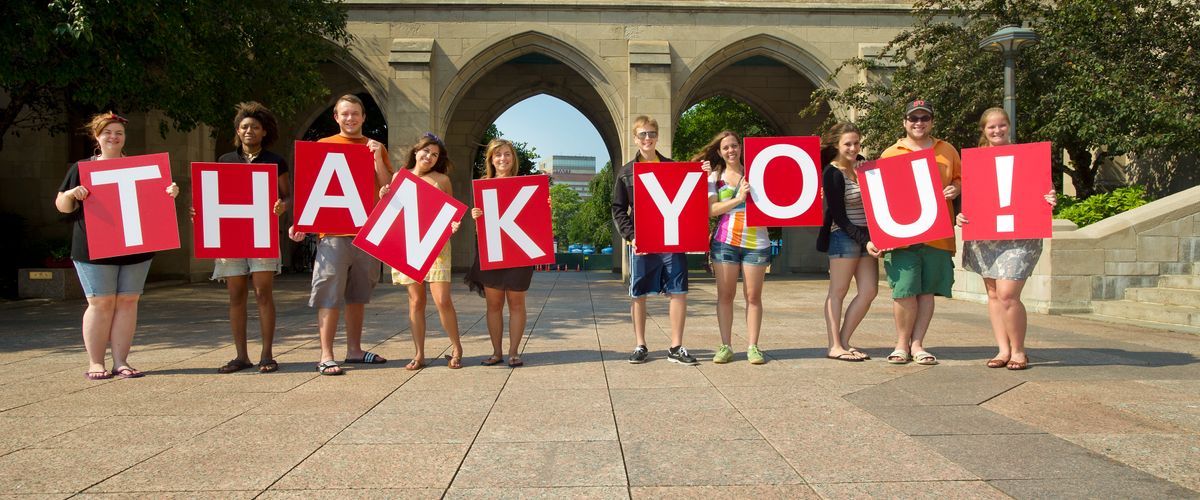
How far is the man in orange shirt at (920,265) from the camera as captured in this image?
18.8 feet

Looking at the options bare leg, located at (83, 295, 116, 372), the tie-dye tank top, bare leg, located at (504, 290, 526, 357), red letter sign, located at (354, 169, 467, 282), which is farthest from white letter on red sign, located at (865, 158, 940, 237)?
bare leg, located at (83, 295, 116, 372)

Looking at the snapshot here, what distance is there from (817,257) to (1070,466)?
74.2 ft

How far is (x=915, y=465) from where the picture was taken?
310cm

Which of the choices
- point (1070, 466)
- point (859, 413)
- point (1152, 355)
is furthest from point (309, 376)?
point (1152, 355)

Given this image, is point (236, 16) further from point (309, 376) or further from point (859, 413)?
point (859, 413)

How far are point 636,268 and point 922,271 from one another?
2.20 meters

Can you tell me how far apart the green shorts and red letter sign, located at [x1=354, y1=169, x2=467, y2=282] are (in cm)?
338

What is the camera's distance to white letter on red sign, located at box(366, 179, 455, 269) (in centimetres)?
550

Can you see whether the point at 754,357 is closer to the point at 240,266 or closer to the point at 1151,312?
the point at 240,266

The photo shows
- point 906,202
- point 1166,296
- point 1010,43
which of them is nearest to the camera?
point 906,202

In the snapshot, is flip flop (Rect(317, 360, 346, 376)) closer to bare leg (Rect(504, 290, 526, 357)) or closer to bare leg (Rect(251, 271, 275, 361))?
bare leg (Rect(251, 271, 275, 361))

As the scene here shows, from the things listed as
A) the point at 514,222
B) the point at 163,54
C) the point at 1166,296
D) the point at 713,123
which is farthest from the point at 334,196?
the point at 713,123

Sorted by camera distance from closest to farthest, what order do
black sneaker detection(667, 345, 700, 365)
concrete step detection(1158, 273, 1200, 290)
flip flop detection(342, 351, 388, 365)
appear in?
black sneaker detection(667, 345, 700, 365) → flip flop detection(342, 351, 388, 365) → concrete step detection(1158, 273, 1200, 290)

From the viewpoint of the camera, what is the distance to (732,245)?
5.84m
